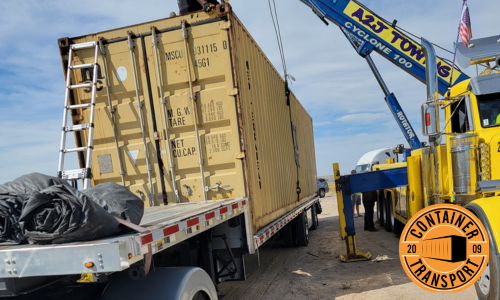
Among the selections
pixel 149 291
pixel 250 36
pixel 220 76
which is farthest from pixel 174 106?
pixel 149 291

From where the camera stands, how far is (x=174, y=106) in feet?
16.6

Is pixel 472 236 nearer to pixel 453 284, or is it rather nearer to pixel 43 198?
pixel 453 284

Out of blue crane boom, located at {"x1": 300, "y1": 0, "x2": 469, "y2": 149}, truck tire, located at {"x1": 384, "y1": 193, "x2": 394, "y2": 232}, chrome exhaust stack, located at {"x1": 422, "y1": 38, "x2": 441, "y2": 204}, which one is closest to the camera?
chrome exhaust stack, located at {"x1": 422, "y1": 38, "x2": 441, "y2": 204}

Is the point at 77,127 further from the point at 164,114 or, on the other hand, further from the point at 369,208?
the point at 369,208

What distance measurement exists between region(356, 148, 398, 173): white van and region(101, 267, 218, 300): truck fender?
54.7ft

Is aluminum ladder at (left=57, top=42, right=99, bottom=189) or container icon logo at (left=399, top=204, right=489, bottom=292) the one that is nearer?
container icon logo at (left=399, top=204, right=489, bottom=292)

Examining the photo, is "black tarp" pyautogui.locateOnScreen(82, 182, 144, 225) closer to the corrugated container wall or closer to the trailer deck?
the trailer deck

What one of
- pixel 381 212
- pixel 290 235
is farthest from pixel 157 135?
pixel 381 212

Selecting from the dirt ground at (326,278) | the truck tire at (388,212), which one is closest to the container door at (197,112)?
the dirt ground at (326,278)

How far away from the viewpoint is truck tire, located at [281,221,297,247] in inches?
354

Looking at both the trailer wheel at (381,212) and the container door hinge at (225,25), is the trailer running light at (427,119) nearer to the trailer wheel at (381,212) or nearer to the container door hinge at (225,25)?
the container door hinge at (225,25)

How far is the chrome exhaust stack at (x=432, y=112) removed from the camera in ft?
14.5

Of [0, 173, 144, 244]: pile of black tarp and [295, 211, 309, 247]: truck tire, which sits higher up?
[0, 173, 144, 244]: pile of black tarp

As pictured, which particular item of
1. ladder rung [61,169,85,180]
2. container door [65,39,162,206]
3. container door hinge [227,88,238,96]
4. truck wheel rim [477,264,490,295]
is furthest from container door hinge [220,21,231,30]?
truck wheel rim [477,264,490,295]
